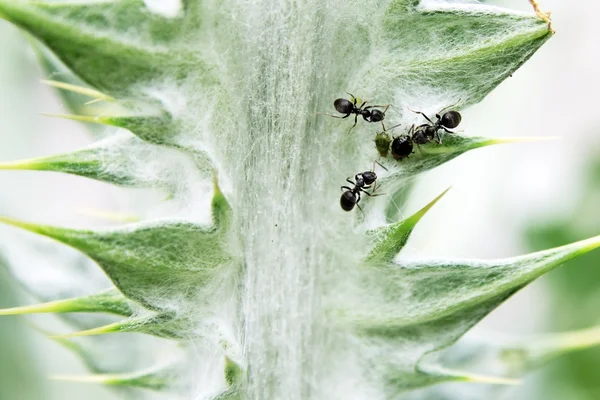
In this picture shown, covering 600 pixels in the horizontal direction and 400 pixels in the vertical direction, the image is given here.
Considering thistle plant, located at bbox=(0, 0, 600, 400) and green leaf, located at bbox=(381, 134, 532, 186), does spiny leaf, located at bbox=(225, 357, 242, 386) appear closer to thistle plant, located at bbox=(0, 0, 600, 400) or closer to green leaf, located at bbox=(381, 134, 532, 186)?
thistle plant, located at bbox=(0, 0, 600, 400)

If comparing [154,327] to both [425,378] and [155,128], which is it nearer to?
[155,128]

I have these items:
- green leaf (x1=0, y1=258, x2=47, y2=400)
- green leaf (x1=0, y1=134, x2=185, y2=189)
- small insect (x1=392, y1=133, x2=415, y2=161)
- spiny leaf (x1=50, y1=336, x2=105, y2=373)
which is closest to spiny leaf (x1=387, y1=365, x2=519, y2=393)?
small insect (x1=392, y1=133, x2=415, y2=161)

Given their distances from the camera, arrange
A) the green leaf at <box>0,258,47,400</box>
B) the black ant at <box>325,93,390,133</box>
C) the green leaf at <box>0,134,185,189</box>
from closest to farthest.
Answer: the green leaf at <box>0,134,185,189</box> → the black ant at <box>325,93,390,133</box> → the green leaf at <box>0,258,47,400</box>

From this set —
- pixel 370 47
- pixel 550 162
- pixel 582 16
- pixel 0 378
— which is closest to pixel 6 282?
pixel 0 378

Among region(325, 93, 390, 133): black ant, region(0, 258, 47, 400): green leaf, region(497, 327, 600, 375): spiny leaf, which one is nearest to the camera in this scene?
region(325, 93, 390, 133): black ant

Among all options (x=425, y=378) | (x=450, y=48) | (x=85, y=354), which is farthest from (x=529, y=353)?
(x=85, y=354)

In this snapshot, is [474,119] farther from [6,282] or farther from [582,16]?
[6,282]

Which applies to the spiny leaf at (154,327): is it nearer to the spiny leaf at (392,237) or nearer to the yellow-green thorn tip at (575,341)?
the spiny leaf at (392,237)
